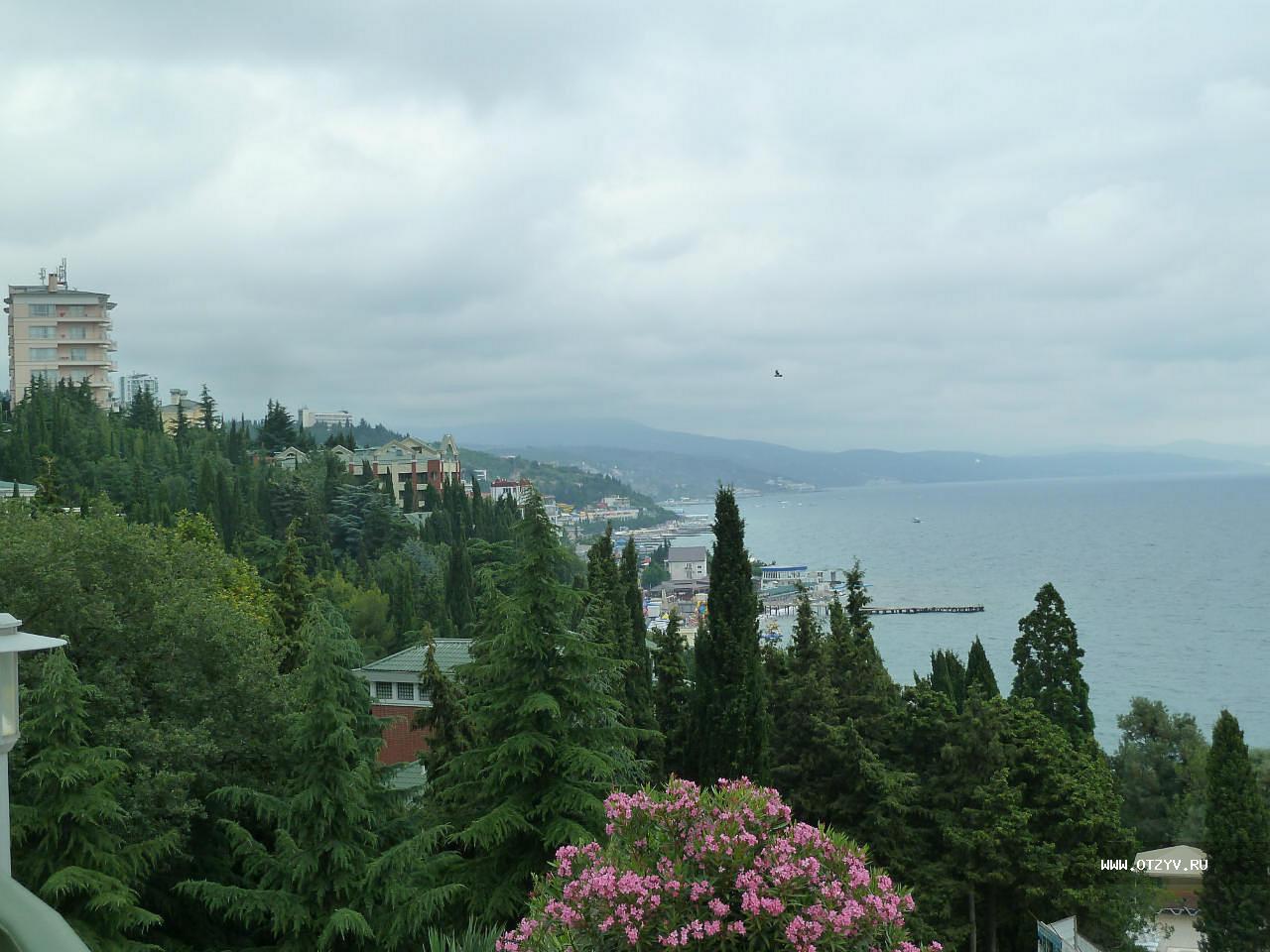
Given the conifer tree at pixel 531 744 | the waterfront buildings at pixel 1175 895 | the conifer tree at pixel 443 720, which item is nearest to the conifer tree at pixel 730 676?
the conifer tree at pixel 443 720

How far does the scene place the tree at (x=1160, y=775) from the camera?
27.9m

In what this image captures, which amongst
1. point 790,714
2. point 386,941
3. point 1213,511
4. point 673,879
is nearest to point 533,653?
point 386,941

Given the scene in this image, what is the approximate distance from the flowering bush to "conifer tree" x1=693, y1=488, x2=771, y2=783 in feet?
36.4

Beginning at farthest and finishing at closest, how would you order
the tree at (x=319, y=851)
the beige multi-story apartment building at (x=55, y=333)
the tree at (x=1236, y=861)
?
the beige multi-story apartment building at (x=55, y=333), the tree at (x=1236, y=861), the tree at (x=319, y=851)

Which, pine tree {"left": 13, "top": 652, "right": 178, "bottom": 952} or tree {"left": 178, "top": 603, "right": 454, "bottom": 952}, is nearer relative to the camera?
pine tree {"left": 13, "top": 652, "right": 178, "bottom": 952}

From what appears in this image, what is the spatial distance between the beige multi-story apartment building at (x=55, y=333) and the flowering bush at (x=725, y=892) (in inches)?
2654

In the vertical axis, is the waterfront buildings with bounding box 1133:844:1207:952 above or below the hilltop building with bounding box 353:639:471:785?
below

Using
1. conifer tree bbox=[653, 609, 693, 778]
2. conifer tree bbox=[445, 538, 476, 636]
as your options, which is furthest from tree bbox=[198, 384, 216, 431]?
conifer tree bbox=[653, 609, 693, 778]

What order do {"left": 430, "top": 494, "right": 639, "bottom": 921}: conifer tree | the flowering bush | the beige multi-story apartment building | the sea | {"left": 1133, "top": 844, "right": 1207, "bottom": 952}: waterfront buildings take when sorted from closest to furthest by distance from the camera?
the flowering bush → {"left": 430, "top": 494, "right": 639, "bottom": 921}: conifer tree → {"left": 1133, "top": 844, "right": 1207, "bottom": 952}: waterfront buildings → the sea → the beige multi-story apartment building

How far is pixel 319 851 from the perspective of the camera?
33.9ft

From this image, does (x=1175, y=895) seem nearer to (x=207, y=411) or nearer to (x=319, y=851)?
(x=319, y=851)

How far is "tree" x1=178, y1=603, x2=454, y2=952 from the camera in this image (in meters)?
10.1

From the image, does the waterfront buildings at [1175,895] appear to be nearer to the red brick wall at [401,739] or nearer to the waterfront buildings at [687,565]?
the red brick wall at [401,739]

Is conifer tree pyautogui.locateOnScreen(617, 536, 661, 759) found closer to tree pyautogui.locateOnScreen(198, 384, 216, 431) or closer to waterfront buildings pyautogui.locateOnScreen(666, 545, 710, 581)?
tree pyautogui.locateOnScreen(198, 384, 216, 431)
